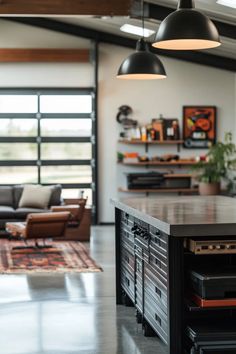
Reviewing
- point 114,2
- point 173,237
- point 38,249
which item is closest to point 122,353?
point 173,237

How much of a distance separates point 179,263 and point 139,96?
10.4m

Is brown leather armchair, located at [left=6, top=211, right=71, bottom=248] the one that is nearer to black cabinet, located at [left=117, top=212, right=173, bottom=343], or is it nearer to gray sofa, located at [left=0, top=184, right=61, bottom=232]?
gray sofa, located at [left=0, top=184, right=61, bottom=232]

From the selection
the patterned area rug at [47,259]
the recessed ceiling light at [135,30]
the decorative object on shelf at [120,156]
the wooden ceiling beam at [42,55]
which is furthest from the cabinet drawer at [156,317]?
the wooden ceiling beam at [42,55]

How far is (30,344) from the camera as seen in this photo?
5.10 metres

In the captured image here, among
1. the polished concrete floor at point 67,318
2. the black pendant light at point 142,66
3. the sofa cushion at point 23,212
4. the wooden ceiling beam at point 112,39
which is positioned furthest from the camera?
the wooden ceiling beam at point 112,39

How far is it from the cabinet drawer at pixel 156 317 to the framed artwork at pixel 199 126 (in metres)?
9.60

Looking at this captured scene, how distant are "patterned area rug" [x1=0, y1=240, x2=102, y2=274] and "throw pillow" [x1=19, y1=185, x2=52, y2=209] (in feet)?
4.21

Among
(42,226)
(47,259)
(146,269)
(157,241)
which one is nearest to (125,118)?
(42,226)

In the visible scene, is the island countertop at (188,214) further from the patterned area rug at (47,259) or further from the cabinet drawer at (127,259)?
the patterned area rug at (47,259)

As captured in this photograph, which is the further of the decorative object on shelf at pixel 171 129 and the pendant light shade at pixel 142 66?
the decorative object on shelf at pixel 171 129

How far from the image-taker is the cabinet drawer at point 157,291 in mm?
4480

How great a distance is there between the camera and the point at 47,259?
952 centimetres

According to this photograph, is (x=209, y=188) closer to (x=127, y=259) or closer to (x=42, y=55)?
(x=42, y=55)

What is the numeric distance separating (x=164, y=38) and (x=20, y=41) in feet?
30.9
